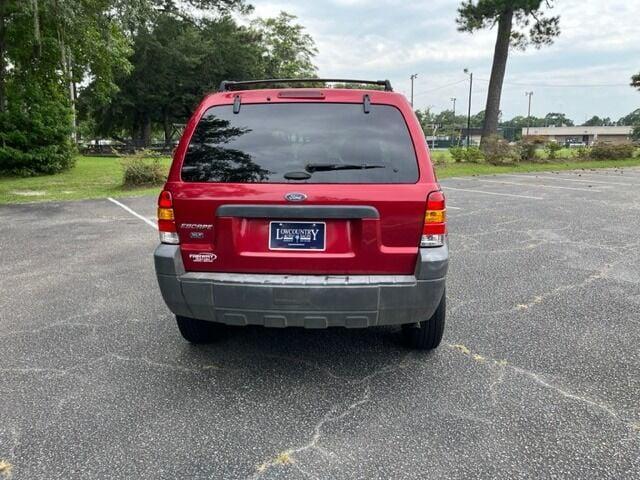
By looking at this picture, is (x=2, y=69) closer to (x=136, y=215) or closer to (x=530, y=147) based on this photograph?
(x=136, y=215)

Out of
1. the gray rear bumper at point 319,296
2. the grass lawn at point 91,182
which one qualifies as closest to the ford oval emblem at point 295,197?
the gray rear bumper at point 319,296

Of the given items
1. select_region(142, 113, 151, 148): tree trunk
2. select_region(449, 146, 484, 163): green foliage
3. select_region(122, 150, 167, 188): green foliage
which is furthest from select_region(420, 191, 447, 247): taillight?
select_region(142, 113, 151, 148): tree trunk

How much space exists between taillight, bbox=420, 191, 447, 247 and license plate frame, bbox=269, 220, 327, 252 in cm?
58

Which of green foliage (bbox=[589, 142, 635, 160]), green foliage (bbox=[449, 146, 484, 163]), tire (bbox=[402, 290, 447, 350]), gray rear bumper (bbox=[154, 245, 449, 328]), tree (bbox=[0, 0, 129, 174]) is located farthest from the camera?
green foliage (bbox=[589, 142, 635, 160])

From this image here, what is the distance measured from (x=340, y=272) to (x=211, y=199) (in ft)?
2.84

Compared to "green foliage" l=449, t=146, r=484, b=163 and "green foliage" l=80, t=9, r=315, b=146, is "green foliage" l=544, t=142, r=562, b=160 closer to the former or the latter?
"green foliage" l=449, t=146, r=484, b=163

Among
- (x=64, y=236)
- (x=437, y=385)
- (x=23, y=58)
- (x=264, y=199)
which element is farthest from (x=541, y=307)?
(x=23, y=58)

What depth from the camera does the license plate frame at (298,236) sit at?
2.71 m

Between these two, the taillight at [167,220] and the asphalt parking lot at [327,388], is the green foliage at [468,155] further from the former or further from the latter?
the taillight at [167,220]

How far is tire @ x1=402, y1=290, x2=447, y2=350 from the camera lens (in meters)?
3.14

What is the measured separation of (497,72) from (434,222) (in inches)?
879

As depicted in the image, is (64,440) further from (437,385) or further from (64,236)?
(64,236)

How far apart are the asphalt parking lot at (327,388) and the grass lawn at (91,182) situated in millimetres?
7630

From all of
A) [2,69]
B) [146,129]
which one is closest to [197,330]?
[2,69]
